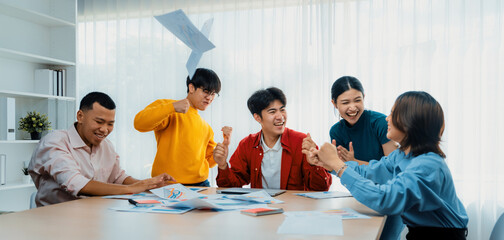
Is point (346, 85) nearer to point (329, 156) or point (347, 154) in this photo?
point (347, 154)

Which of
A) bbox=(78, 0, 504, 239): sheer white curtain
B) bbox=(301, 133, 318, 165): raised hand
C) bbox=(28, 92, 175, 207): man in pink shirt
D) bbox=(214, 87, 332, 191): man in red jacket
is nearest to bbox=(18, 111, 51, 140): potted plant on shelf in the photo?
bbox=(78, 0, 504, 239): sheer white curtain

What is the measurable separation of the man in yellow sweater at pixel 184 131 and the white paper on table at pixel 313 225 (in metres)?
1.31

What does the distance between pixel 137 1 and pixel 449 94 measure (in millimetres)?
3004

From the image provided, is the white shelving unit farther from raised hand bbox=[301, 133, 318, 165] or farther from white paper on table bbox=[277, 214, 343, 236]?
white paper on table bbox=[277, 214, 343, 236]

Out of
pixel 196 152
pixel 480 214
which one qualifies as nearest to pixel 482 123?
pixel 480 214

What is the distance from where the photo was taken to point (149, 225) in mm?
1373

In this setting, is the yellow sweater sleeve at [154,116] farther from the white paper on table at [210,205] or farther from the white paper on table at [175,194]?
the white paper on table at [210,205]

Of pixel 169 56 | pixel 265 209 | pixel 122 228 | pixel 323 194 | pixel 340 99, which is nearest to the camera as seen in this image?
pixel 122 228

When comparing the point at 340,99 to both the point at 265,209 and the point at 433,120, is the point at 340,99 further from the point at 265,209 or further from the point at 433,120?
the point at 265,209

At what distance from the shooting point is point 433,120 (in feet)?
5.19

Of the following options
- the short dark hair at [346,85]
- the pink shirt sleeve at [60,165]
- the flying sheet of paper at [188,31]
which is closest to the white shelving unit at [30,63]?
the pink shirt sleeve at [60,165]

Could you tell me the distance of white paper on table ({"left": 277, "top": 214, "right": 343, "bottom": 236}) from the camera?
1.26 meters

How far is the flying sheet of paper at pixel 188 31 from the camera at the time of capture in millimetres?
2266

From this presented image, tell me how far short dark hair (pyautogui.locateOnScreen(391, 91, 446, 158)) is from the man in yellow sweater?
1.41m
